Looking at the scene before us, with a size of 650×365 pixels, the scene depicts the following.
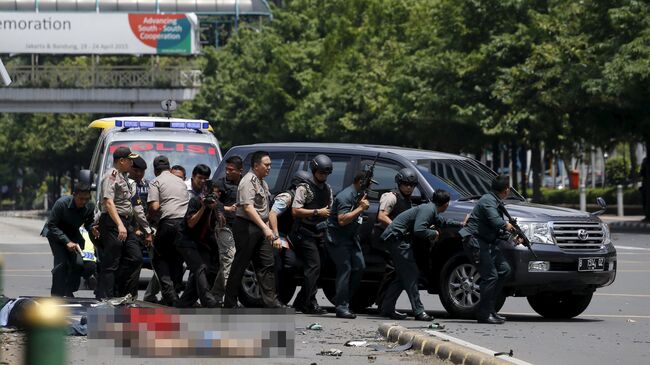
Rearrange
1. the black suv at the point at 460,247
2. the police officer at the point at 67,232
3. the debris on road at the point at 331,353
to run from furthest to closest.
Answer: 1. the police officer at the point at 67,232
2. the black suv at the point at 460,247
3. the debris on road at the point at 331,353

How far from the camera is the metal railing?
213 ft

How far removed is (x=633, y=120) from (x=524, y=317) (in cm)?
2720

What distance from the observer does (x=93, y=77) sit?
67.8 m

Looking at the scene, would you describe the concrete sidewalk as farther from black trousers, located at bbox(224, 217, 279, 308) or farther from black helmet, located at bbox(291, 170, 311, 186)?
black trousers, located at bbox(224, 217, 279, 308)

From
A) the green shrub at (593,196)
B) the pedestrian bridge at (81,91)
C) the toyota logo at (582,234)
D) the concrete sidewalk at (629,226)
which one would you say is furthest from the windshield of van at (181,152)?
the pedestrian bridge at (81,91)

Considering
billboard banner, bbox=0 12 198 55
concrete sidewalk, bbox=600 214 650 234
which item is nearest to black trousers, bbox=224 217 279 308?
concrete sidewalk, bbox=600 214 650 234

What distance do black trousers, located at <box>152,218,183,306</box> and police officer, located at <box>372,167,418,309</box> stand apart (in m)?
2.13

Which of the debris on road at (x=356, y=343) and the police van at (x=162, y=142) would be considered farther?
the police van at (x=162, y=142)

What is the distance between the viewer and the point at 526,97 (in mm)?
44531

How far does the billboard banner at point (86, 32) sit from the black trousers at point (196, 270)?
2200 inches

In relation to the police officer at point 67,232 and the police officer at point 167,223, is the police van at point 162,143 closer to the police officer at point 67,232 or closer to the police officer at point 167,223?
the police officer at point 67,232

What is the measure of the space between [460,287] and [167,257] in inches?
122

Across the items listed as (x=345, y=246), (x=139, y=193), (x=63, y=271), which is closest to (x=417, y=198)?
(x=345, y=246)

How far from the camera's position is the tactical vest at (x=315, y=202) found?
14.6m
